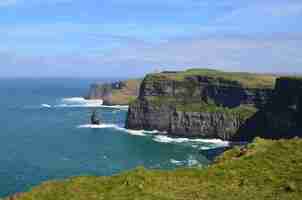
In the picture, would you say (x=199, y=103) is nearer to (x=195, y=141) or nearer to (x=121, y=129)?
(x=121, y=129)

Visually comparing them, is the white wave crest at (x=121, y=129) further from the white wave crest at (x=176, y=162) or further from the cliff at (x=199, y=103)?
the white wave crest at (x=176, y=162)

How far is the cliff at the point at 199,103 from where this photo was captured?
165 m

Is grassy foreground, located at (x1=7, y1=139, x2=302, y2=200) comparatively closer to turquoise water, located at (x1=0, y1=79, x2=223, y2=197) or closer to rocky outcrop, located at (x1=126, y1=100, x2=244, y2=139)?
turquoise water, located at (x1=0, y1=79, x2=223, y2=197)

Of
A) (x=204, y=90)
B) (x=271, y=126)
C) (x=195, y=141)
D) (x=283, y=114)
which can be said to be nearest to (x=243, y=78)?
(x=204, y=90)

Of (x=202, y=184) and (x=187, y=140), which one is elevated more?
(x=202, y=184)

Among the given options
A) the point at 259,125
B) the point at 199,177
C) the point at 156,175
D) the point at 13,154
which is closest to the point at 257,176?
the point at 199,177

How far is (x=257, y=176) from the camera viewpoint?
28953mm

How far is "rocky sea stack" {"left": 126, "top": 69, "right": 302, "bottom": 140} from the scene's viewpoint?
480 feet

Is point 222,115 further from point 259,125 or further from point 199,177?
point 199,177

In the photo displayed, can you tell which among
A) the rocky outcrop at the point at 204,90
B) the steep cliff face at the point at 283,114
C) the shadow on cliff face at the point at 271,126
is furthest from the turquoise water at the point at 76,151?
the rocky outcrop at the point at 204,90

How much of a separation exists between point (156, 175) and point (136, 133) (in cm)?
13580

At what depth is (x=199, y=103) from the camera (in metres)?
181

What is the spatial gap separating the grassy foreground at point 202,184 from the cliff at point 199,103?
13105cm

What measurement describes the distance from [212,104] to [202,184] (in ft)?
506
